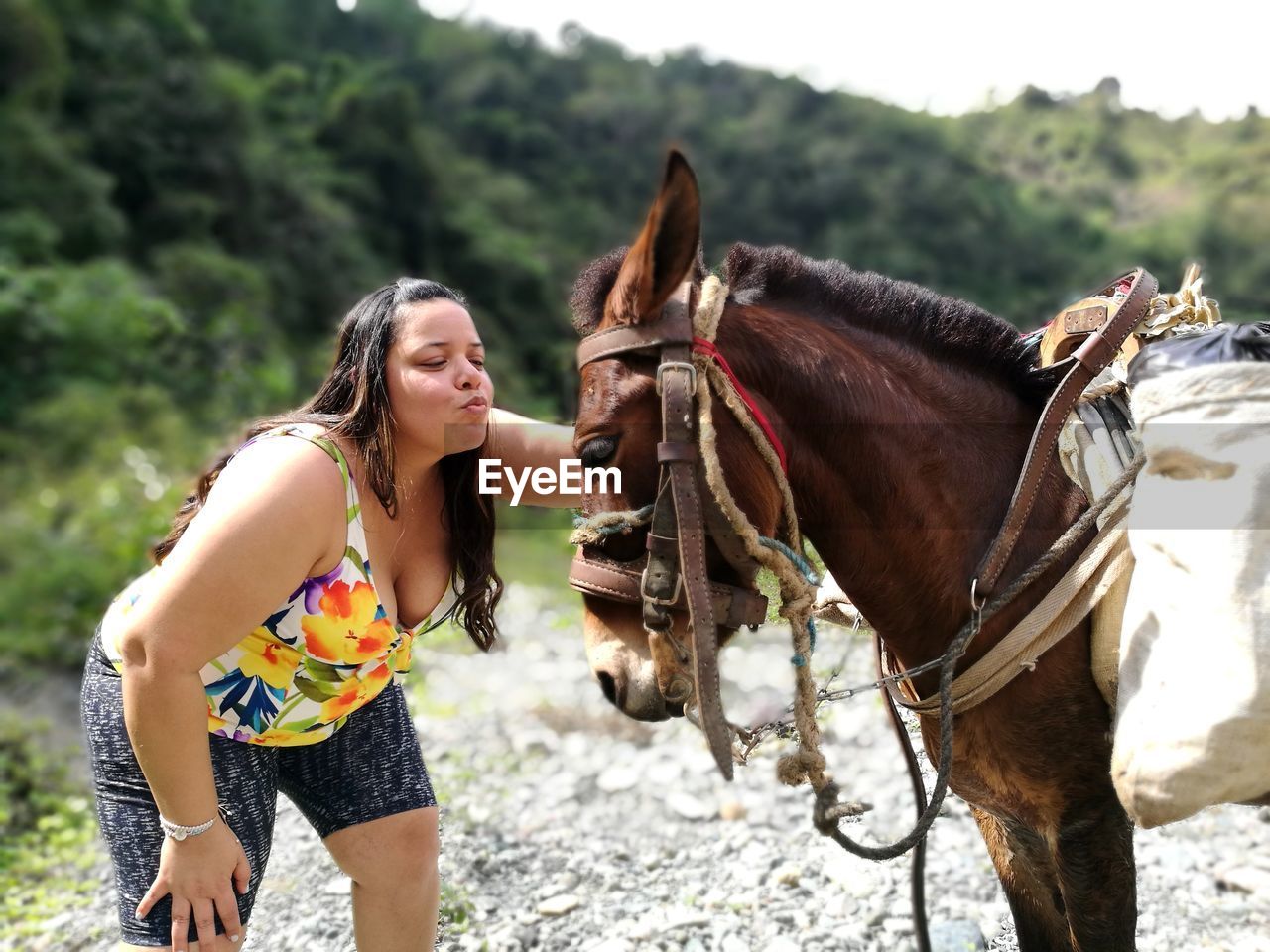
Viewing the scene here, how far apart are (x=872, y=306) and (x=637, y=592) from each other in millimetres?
878

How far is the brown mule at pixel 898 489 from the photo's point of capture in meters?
1.96

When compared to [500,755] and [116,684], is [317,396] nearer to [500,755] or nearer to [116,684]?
[116,684]

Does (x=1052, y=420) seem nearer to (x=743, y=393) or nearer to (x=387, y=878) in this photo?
(x=743, y=393)

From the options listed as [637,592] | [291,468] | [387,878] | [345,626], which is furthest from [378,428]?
[387,878]

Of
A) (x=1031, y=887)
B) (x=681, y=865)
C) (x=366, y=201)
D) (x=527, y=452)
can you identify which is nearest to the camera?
(x=1031, y=887)

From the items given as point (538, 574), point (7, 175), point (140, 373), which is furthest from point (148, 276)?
point (538, 574)

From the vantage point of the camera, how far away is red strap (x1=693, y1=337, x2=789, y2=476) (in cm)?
191

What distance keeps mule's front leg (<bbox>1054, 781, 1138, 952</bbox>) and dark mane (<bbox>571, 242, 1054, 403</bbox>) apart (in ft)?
3.08

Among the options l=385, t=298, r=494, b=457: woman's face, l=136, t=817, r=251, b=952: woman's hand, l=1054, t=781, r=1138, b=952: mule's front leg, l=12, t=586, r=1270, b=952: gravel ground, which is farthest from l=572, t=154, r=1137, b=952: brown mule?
l=12, t=586, r=1270, b=952: gravel ground

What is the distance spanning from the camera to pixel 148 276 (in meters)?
21.2

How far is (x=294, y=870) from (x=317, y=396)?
243cm

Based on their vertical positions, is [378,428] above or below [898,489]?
above

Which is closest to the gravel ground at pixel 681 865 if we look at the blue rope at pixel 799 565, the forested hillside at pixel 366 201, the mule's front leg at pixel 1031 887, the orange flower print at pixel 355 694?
the mule's front leg at pixel 1031 887

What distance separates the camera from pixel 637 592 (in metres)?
1.94
